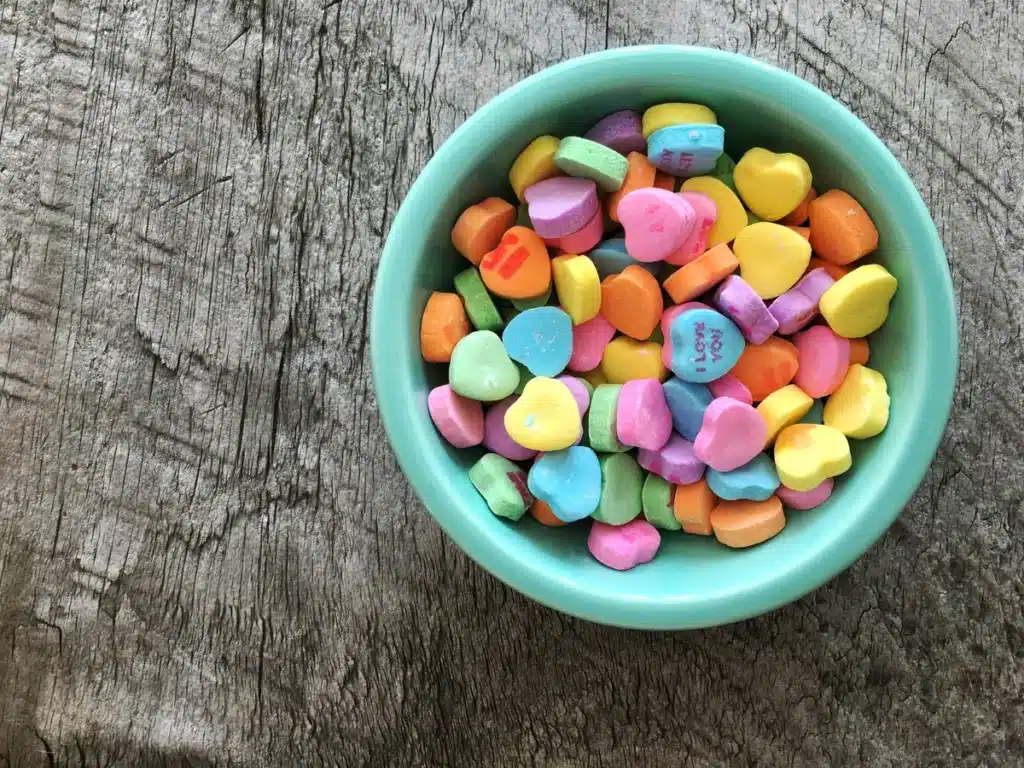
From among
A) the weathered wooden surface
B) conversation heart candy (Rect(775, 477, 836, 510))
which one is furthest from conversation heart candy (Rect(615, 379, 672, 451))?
the weathered wooden surface

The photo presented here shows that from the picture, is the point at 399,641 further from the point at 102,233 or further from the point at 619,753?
the point at 102,233

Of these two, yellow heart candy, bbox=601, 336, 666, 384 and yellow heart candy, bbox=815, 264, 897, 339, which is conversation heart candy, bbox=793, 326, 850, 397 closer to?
yellow heart candy, bbox=815, 264, 897, 339

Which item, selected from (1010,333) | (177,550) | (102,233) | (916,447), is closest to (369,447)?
(177,550)

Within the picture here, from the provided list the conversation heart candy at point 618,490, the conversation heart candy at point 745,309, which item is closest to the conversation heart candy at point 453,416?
the conversation heart candy at point 618,490

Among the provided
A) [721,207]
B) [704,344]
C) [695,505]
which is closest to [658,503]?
[695,505]

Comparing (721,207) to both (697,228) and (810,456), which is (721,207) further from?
(810,456)

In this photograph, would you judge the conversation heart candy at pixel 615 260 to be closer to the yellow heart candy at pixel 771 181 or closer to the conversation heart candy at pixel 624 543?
the yellow heart candy at pixel 771 181
